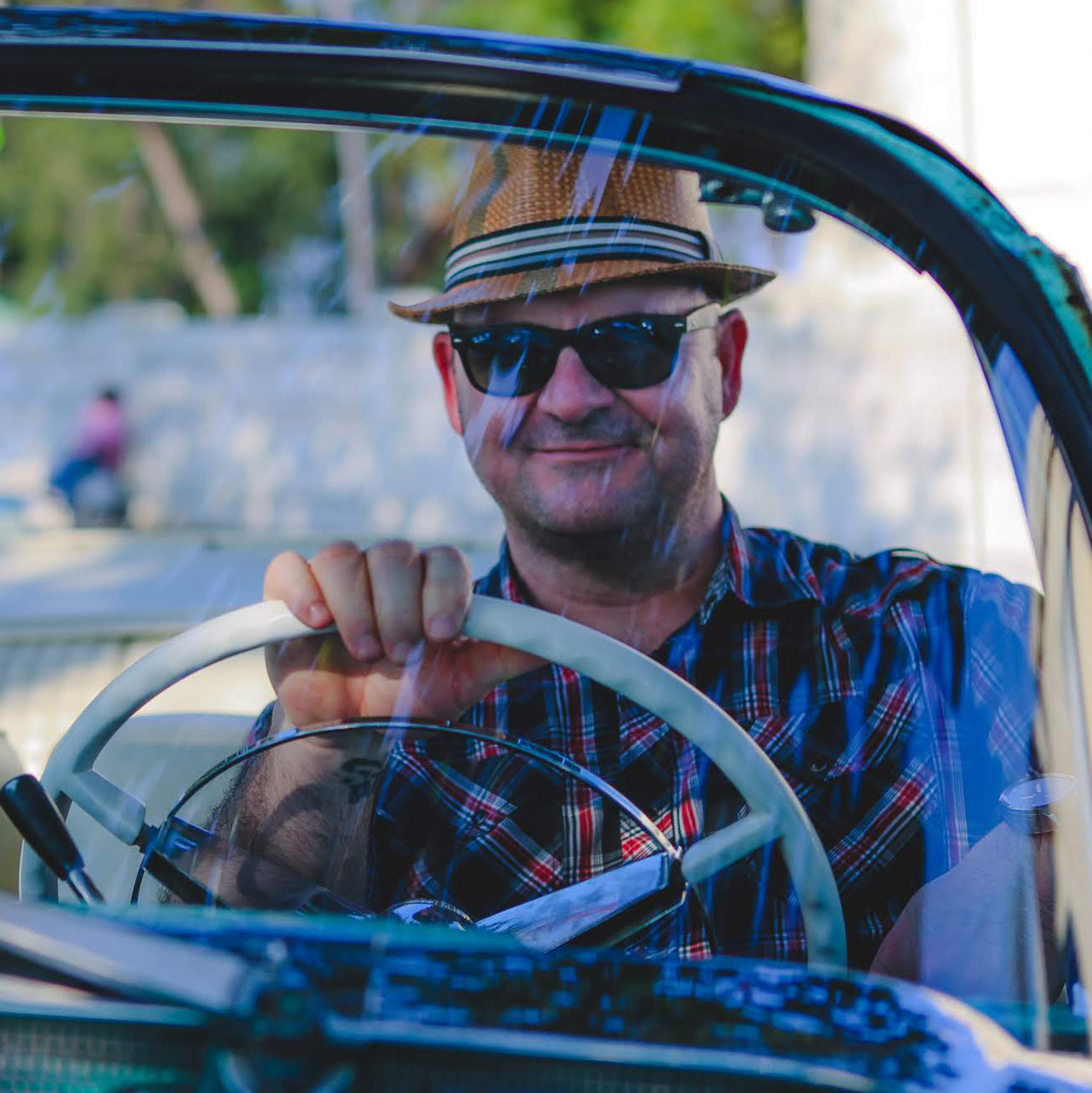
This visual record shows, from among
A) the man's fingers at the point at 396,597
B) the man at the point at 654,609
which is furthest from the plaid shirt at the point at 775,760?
the man's fingers at the point at 396,597

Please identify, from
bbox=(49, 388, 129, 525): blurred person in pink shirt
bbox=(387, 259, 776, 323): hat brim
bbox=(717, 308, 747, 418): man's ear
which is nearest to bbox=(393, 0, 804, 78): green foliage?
bbox=(49, 388, 129, 525): blurred person in pink shirt

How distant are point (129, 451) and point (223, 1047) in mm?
11658

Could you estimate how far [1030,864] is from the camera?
1168 mm

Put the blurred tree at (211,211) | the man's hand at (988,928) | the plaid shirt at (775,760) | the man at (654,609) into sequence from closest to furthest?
the man's hand at (988,928) → the man at (654,609) → the plaid shirt at (775,760) → the blurred tree at (211,211)

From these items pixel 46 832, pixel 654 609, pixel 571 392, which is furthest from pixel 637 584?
pixel 46 832

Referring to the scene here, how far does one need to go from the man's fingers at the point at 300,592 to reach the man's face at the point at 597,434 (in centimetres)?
53

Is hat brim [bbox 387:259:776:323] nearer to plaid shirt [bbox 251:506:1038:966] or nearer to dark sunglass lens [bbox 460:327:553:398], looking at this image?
dark sunglass lens [bbox 460:327:553:398]

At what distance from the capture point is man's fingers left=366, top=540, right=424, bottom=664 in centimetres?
127

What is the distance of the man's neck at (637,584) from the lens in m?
1.90

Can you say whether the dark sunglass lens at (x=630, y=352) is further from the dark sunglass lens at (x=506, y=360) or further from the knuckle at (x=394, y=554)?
the knuckle at (x=394, y=554)

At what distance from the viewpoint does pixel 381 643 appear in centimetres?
128

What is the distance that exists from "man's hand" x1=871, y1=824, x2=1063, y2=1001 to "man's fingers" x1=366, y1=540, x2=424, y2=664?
59 centimetres

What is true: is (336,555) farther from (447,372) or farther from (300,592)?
(447,372)

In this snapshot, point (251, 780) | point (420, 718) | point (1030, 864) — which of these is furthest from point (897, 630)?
point (251, 780)
